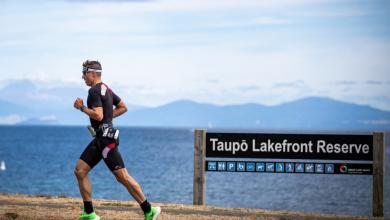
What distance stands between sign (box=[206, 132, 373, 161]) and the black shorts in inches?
198

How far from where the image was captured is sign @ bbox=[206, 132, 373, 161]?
1639 cm

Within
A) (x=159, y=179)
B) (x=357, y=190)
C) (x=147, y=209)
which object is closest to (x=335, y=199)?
(x=357, y=190)

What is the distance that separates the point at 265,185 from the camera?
190 ft

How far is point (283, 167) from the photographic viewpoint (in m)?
16.8

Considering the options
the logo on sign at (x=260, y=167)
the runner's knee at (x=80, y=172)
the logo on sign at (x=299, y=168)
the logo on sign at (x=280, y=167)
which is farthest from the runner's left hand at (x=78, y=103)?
the logo on sign at (x=299, y=168)

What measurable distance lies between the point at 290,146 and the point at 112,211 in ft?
12.8

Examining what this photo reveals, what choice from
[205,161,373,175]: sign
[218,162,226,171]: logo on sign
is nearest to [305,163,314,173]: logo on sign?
[205,161,373,175]: sign

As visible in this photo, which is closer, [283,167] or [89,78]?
[89,78]

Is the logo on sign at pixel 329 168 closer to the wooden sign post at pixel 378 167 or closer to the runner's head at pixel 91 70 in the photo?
the wooden sign post at pixel 378 167

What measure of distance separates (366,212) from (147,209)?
1077 inches

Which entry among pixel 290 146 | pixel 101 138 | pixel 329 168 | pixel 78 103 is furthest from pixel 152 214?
pixel 329 168

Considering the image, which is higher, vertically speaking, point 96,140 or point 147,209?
point 96,140

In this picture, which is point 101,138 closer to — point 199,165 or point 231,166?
point 199,165

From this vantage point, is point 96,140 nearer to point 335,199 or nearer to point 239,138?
point 239,138
